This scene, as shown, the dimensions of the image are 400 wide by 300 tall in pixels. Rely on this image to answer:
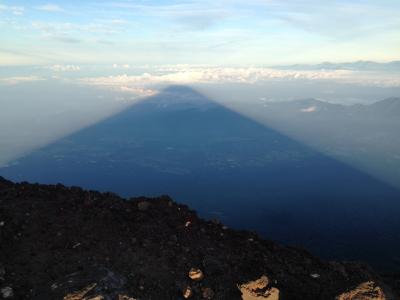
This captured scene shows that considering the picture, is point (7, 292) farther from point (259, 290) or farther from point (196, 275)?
point (259, 290)

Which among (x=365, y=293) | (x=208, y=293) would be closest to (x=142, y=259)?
(x=208, y=293)

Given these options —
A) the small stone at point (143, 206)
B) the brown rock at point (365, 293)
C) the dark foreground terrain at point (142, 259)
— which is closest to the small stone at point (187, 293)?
the dark foreground terrain at point (142, 259)

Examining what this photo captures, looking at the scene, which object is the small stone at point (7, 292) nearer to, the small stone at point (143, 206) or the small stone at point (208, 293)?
the small stone at point (208, 293)

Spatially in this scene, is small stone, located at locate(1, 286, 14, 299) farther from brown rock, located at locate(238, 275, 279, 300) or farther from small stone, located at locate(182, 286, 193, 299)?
brown rock, located at locate(238, 275, 279, 300)

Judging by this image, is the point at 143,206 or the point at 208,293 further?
the point at 143,206

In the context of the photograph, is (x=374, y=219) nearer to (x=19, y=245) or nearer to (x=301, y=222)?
(x=301, y=222)

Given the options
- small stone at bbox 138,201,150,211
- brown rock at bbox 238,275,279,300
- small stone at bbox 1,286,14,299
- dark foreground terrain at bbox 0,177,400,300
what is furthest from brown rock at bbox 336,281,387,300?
small stone at bbox 1,286,14,299

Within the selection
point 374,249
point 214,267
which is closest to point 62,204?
point 214,267
